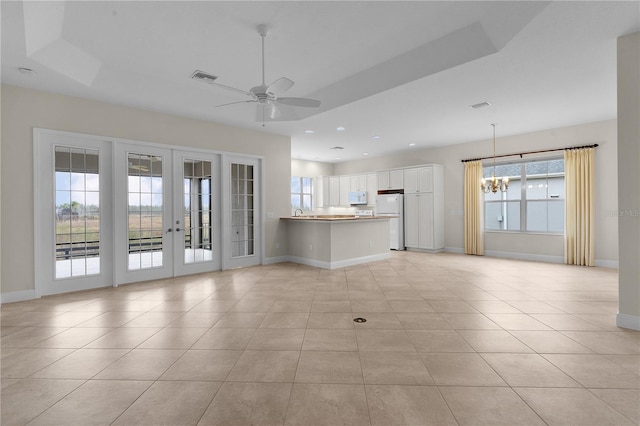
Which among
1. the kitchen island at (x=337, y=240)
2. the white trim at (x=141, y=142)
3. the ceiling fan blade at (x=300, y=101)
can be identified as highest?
the ceiling fan blade at (x=300, y=101)

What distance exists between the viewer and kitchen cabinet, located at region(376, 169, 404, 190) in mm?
8836

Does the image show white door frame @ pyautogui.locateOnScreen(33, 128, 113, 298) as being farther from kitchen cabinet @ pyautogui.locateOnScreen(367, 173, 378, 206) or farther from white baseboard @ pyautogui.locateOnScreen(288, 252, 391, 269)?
kitchen cabinet @ pyautogui.locateOnScreen(367, 173, 378, 206)

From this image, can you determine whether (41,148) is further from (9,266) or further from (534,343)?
(534,343)

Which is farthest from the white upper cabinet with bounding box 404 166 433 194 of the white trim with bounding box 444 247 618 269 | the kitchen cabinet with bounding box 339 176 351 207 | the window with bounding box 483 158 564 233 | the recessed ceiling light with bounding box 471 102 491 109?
the recessed ceiling light with bounding box 471 102 491 109

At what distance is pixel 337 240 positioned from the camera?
6.14 metres

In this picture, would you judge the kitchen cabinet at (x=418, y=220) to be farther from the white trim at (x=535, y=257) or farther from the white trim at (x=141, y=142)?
the white trim at (x=141, y=142)

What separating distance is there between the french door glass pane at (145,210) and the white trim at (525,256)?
7.54 meters

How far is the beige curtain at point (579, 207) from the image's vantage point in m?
6.07

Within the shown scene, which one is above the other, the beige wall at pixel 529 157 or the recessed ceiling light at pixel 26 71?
the recessed ceiling light at pixel 26 71

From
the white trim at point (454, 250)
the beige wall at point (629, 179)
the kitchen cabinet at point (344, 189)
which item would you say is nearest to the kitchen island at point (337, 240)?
the white trim at point (454, 250)

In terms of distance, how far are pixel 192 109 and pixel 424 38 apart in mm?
3822

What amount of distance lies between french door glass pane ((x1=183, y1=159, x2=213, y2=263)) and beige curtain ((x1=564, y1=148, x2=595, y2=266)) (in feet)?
24.4

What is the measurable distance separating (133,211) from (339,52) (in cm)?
411

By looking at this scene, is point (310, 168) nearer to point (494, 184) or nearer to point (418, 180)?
point (418, 180)
